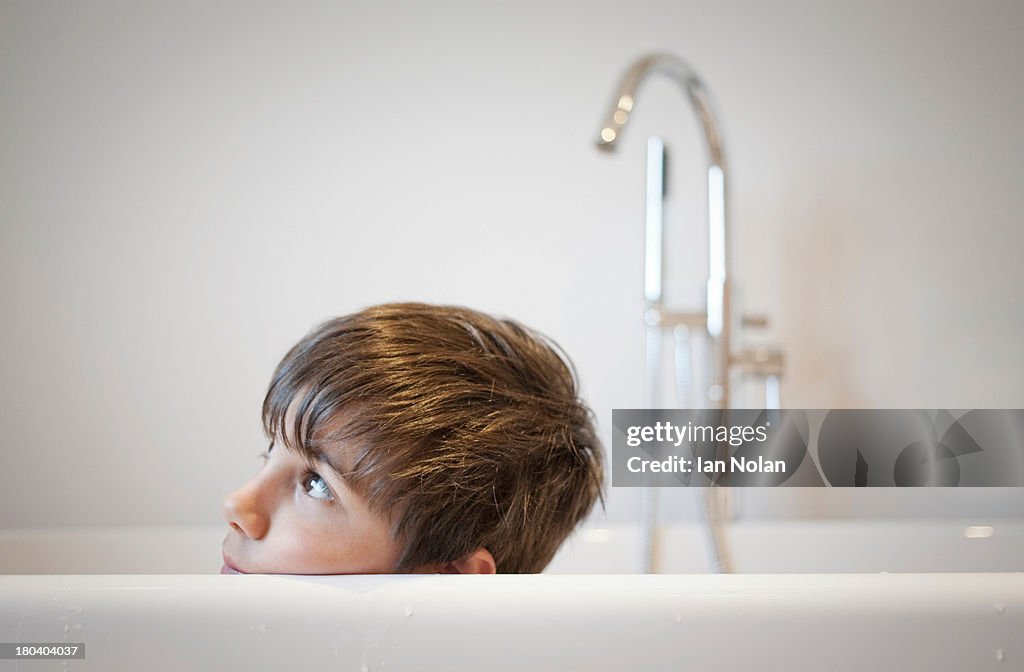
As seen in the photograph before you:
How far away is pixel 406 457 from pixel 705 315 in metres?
0.58

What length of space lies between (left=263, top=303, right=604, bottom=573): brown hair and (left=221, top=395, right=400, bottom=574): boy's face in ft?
0.04

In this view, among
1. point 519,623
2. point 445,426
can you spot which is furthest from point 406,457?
point 519,623

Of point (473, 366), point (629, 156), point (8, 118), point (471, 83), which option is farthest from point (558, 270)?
point (8, 118)

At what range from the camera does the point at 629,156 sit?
130 centimetres

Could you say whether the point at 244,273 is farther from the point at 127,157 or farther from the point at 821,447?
the point at 821,447

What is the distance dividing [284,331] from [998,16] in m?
1.06

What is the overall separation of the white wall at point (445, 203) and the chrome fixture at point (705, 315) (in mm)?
129

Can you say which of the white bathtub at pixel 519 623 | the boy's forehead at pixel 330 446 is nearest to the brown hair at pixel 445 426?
the boy's forehead at pixel 330 446

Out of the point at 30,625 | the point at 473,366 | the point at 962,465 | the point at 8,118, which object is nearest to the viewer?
the point at 30,625

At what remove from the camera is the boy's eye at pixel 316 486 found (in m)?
0.66

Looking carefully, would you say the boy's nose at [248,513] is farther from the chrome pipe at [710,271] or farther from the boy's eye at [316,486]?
the chrome pipe at [710,271]

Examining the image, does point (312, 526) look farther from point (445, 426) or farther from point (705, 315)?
point (705, 315)

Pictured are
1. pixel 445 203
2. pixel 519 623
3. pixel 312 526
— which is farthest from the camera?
pixel 445 203

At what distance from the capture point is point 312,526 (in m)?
0.65
